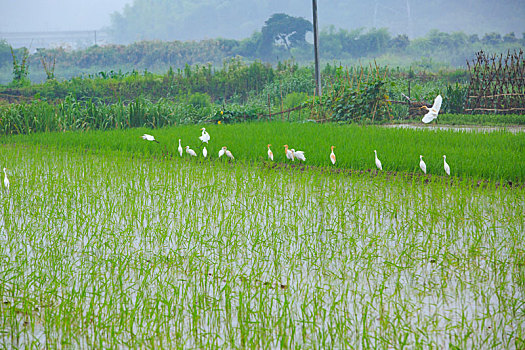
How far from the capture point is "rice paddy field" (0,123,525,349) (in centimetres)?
264

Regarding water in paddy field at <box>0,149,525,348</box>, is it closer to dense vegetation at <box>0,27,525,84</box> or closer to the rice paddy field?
the rice paddy field

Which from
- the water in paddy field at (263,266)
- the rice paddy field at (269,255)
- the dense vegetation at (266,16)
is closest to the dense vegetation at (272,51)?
the dense vegetation at (266,16)

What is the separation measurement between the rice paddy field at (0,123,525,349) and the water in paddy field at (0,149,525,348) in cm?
1

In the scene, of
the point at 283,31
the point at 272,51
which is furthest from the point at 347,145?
the point at 283,31

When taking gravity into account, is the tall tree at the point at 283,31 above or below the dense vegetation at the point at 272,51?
above

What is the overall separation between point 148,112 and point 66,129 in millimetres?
1920

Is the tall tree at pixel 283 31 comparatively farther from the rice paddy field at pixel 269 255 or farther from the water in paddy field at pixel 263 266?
the water in paddy field at pixel 263 266

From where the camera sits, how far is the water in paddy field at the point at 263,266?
8.62 ft

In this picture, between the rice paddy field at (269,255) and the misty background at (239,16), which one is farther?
the misty background at (239,16)

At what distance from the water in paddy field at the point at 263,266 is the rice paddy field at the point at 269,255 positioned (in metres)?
0.01

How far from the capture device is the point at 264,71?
21.2 metres

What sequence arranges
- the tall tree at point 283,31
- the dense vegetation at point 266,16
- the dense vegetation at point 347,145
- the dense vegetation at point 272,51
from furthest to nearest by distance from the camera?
1. the dense vegetation at point 266,16
2. the tall tree at point 283,31
3. the dense vegetation at point 272,51
4. the dense vegetation at point 347,145

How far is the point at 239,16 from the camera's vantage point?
211 feet

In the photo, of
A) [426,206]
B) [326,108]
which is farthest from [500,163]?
[326,108]
